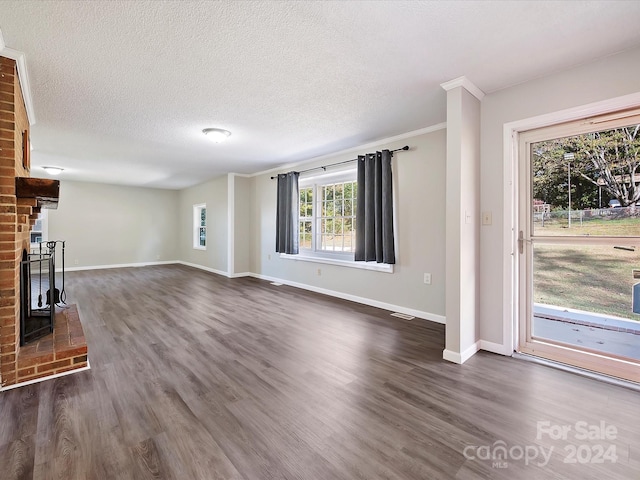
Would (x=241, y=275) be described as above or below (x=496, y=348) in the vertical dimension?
above

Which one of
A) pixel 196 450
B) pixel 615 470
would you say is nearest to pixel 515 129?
pixel 615 470

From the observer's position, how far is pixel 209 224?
752 cm

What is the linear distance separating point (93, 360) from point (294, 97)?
2.91 metres

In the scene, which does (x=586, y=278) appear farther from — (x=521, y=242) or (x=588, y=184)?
(x=588, y=184)

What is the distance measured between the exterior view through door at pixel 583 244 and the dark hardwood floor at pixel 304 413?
16.2 inches

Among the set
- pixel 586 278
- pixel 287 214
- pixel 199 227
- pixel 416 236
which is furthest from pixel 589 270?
pixel 199 227

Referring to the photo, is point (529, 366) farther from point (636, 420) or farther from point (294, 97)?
point (294, 97)

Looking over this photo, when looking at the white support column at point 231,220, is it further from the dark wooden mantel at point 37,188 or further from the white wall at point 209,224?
the dark wooden mantel at point 37,188

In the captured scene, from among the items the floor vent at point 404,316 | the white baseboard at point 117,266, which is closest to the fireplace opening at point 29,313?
the floor vent at point 404,316

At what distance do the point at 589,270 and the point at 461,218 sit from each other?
1.09 m

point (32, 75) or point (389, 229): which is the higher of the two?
point (32, 75)

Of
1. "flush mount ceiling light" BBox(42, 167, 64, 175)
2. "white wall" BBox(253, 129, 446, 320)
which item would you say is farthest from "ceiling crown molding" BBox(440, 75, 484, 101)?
"flush mount ceiling light" BBox(42, 167, 64, 175)

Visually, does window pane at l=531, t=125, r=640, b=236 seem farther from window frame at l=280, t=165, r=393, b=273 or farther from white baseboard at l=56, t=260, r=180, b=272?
white baseboard at l=56, t=260, r=180, b=272

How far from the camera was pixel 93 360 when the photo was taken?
8.14 feet
